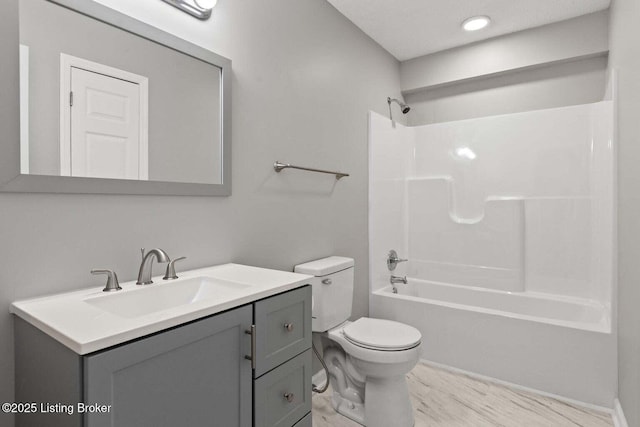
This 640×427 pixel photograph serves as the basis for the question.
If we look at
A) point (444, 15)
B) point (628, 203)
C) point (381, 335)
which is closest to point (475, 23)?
point (444, 15)

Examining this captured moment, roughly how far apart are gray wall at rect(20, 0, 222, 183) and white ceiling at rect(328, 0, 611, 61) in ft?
4.53

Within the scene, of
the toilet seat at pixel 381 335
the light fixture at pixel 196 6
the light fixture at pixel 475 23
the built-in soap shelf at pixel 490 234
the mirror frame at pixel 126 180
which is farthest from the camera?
the built-in soap shelf at pixel 490 234

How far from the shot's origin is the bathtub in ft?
6.77

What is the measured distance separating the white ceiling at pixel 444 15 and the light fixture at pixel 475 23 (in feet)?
0.14

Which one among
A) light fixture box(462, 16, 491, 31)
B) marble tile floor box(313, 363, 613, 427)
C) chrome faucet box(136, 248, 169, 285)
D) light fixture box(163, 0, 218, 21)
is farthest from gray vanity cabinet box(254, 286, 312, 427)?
light fixture box(462, 16, 491, 31)

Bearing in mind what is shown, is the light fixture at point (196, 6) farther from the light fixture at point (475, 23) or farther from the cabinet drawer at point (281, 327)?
the light fixture at point (475, 23)

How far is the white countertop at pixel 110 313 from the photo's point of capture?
77 centimetres

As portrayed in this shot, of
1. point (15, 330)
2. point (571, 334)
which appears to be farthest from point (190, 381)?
point (571, 334)

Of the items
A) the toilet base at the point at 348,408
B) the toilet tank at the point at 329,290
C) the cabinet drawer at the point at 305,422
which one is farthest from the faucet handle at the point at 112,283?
the toilet base at the point at 348,408

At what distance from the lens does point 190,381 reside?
934mm

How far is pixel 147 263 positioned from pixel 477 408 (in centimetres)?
197

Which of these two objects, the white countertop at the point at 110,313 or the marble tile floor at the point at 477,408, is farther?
the marble tile floor at the point at 477,408

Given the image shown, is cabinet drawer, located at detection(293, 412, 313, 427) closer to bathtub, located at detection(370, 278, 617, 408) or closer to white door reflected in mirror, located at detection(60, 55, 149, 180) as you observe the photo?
white door reflected in mirror, located at detection(60, 55, 149, 180)

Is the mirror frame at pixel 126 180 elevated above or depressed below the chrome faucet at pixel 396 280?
above
